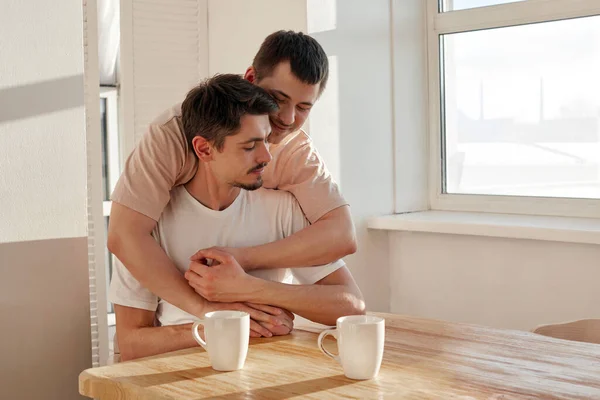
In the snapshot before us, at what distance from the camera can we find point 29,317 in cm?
176

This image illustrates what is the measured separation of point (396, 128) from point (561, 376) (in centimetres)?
210

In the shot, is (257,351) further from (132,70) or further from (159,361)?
(132,70)

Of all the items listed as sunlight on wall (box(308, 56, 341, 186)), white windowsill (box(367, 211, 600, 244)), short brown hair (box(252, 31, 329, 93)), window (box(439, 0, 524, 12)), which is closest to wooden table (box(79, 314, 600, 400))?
short brown hair (box(252, 31, 329, 93))

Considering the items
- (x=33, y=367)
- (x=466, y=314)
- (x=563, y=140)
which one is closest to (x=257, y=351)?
(x=33, y=367)

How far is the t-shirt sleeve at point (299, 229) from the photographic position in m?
1.81

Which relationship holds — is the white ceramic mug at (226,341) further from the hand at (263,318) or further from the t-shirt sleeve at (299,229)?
the t-shirt sleeve at (299,229)

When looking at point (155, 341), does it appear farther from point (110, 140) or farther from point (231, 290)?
point (110, 140)

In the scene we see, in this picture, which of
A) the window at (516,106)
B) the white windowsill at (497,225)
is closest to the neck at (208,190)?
the white windowsill at (497,225)

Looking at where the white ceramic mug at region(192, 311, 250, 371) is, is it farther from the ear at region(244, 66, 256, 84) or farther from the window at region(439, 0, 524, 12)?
the window at region(439, 0, 524, 12)

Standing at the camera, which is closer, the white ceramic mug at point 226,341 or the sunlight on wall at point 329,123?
the white ceramic mug at point 226,341

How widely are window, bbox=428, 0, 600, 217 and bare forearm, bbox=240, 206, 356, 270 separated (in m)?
1.47

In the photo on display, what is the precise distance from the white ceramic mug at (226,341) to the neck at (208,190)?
1.54 feet

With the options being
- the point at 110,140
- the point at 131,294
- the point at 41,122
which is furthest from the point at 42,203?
the point at 110,140

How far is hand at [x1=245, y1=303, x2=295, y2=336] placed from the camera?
161 centimetres
